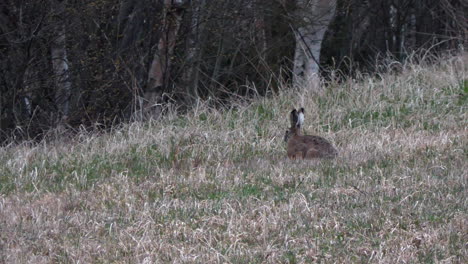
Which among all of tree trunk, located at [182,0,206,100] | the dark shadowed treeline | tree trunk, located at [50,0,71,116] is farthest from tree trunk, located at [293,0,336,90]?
tree trunk, located at [50,0,71,116]

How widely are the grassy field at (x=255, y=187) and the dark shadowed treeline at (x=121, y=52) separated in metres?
2.02

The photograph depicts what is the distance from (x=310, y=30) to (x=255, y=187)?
34.1ft

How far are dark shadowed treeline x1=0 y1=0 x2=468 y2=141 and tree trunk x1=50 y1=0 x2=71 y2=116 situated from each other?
0.02 metres

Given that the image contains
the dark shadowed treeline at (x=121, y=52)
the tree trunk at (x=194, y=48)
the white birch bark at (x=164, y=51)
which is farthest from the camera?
the tree trunk at (x=194, y=48)

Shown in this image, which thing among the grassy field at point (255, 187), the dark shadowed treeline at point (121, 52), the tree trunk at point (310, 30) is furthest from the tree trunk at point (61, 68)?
the tree trunk at point (310, 30)

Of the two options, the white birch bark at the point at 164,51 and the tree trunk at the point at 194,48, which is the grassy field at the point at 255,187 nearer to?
the white birch bark at the point at 164,51

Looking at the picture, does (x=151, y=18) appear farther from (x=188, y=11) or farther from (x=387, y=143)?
(x=387, y=143)

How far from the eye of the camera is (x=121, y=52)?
1590 centimetres

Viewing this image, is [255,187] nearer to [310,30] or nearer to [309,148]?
[309,148]

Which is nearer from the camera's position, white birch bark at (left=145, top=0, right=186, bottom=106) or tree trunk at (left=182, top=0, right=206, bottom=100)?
white birch bark at (left=145, top=0, right=186, bottom=106)

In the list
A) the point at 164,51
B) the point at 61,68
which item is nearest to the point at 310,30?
the point at 164,51

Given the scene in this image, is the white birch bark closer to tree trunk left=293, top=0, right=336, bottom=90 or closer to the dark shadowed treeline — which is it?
the dark shadowed treeline

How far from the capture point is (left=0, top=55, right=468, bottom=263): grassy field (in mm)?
6047

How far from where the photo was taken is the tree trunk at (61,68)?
46.9ft
